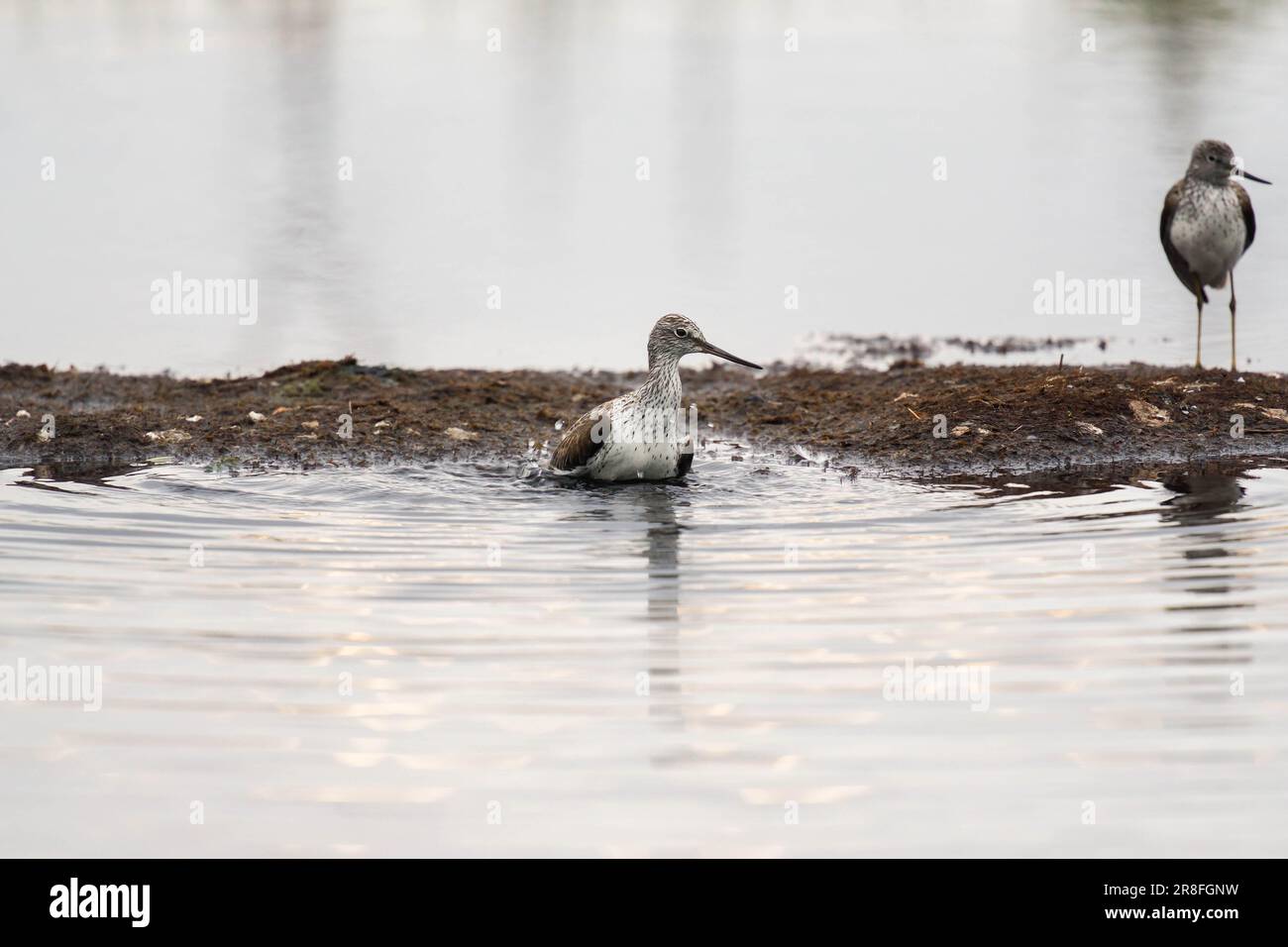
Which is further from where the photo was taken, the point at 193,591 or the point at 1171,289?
the point at 1171,289

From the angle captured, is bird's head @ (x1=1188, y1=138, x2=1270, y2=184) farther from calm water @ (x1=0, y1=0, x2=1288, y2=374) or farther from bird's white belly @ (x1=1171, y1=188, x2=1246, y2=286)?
calm water @ (x1=0, y1=0, x2=1288, y2=374)

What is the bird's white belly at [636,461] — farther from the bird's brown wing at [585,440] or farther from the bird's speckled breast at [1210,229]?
the bird's speckled breast at [1210,229]

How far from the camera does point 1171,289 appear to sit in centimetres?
1806

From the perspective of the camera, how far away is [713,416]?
13.5m

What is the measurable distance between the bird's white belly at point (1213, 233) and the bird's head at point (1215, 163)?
5.3 inches

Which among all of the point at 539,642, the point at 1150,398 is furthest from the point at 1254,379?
the point at 539,642

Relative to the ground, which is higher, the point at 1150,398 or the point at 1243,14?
the point at 1243,14

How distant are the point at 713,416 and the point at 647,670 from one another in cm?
Answer: 645

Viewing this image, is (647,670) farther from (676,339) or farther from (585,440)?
(676,339)

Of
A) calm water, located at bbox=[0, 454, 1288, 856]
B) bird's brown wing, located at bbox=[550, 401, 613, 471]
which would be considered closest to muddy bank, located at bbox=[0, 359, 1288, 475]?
bird's brown wing, located at bbox=[550, 401, 613, 471]

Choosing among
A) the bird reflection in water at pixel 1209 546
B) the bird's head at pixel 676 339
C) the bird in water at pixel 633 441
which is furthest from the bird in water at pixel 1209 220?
the bird in water at pixel 633 441

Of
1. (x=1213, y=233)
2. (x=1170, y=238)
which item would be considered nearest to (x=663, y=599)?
(x=1213, y=233)

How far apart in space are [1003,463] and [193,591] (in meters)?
5.86

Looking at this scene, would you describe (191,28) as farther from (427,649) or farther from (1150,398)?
(427,649)
